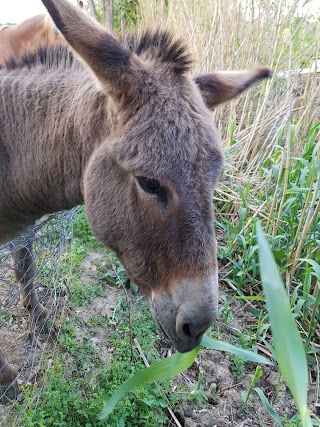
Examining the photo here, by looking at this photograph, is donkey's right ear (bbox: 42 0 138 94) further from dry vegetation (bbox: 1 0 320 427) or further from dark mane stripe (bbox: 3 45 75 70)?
dry vegetation (bbox: 1 0 320 427)

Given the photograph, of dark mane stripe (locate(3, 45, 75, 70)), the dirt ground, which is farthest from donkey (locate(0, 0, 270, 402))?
the dirt ground

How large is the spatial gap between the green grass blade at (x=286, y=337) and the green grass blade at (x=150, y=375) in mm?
700

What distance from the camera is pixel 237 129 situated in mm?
4750

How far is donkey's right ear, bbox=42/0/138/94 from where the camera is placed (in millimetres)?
1495

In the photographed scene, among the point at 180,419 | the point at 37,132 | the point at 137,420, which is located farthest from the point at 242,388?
the point at 37,132

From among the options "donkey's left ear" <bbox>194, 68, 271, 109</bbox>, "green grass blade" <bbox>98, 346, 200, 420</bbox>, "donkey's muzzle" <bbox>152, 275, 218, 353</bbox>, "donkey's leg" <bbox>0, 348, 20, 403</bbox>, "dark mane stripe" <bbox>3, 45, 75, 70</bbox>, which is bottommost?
"donkey's leg" <bbox>0, 348, 20, 403</bbox>

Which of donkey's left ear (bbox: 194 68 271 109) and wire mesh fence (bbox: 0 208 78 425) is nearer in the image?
donkey's left ear (bbox: 194 68 271 109)

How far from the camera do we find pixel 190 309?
143 cm

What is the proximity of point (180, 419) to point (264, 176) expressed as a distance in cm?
253

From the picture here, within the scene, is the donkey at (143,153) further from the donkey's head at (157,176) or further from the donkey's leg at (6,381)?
the donkey's leg at (6,381)

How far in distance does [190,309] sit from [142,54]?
4.06 feet

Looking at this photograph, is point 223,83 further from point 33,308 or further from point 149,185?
point 33,308

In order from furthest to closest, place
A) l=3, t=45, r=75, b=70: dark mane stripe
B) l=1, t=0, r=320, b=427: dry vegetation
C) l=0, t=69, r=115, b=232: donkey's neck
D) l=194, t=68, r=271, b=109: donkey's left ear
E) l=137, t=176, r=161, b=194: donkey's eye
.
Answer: l=1, t=0, r=320, b=427: dry vegetation → l=3, t=45, r=75, b=70: dark mane stripe → l=194, t=68, r=271, b=109: donkey's left ear → l=0, t=69, r=115, b=232: donkey's neck → l=137, t=176, r=161, b=194: donkey's eye

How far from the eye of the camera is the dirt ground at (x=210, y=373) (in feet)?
8.04
